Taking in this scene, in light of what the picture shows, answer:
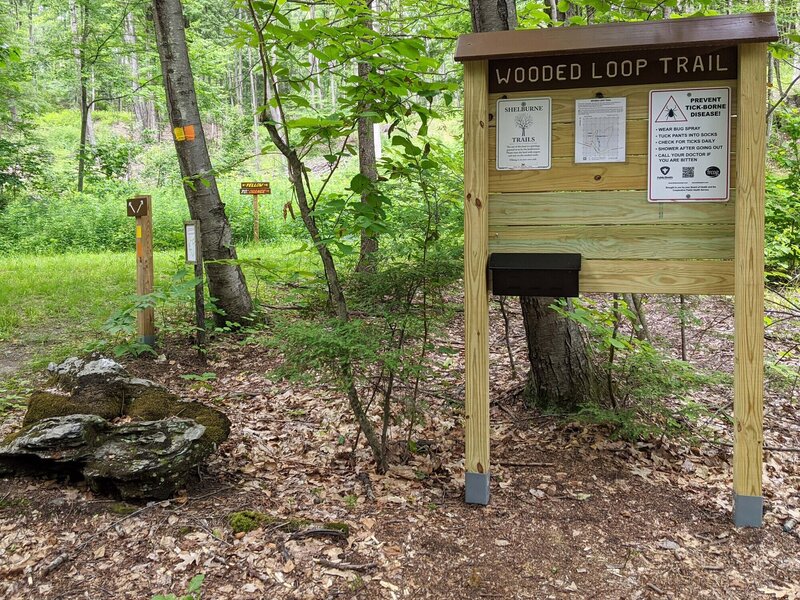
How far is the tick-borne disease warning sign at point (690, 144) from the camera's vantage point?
3098 mm

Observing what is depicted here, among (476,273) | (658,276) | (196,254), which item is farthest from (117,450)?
(196,254)

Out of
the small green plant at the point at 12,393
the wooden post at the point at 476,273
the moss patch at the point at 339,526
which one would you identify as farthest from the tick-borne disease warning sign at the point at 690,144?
the small green plant at the point at 12,393

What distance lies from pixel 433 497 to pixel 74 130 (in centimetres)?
3491

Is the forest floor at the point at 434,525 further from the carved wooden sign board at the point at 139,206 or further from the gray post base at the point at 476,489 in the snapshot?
the carved wooden sign board at the point at 139,206

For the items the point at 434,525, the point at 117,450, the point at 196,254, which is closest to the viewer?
the point at 434,525

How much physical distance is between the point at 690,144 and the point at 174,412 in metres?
3.57

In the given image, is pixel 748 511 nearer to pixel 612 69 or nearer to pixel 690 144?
pixel 690 144

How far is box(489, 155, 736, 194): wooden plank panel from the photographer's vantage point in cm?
321

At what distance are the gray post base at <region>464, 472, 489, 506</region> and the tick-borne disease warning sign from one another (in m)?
1.80

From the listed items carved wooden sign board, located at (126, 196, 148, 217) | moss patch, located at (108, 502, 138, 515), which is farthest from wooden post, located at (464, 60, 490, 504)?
carved wooden sign board, located at (126, 196, 148, 217)

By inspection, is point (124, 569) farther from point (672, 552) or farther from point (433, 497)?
point (672, 552)

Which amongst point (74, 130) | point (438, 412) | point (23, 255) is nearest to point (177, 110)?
point (438, 412)

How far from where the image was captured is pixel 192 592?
272 cm

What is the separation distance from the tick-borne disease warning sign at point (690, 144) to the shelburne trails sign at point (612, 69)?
0.09 metres
